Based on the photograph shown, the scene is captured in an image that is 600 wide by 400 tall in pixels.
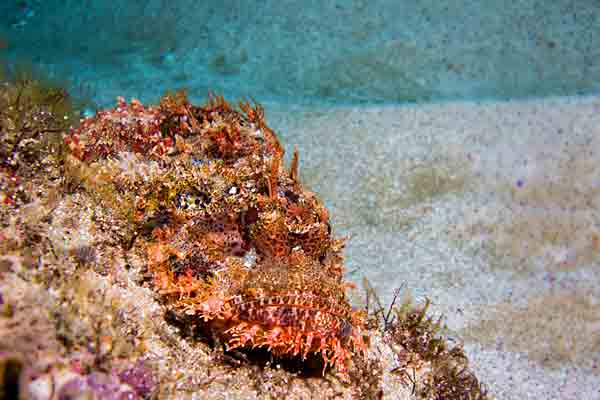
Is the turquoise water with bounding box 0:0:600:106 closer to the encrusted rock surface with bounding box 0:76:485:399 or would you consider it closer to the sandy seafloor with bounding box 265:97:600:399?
the sandy seafloor with bounding box 265:97:600:399

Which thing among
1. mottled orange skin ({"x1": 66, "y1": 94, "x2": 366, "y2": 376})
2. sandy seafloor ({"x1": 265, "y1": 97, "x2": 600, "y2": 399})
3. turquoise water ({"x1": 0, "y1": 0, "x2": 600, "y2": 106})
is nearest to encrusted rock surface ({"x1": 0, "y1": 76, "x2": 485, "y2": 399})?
mottled orange skin ({"x1": 66, "y1": 94, "x2": 366, "y2": 376})

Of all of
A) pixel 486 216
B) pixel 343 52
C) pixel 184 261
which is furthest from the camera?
pixel 343 52

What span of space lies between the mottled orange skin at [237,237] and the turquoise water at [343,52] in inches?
158

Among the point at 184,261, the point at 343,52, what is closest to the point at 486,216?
the point at 343,52

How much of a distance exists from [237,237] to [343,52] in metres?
5.37

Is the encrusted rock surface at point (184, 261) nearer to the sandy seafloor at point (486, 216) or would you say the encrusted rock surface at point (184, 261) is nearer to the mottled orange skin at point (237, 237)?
the mottled orange skin at point (237, 237)

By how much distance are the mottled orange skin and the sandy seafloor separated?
6.07 feet

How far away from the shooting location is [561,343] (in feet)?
13.0

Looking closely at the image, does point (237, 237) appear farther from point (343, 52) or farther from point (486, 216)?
point (343, 52)

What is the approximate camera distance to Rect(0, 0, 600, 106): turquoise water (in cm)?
623

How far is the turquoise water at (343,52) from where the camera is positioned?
623 cm

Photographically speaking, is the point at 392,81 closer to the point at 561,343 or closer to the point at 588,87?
the point at 588,87

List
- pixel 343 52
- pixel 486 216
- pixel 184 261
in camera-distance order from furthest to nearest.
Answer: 1. pixel 343 52
2. pixel 486 216
3. pixel 184 261

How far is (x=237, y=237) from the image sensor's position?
2553 millimetres
